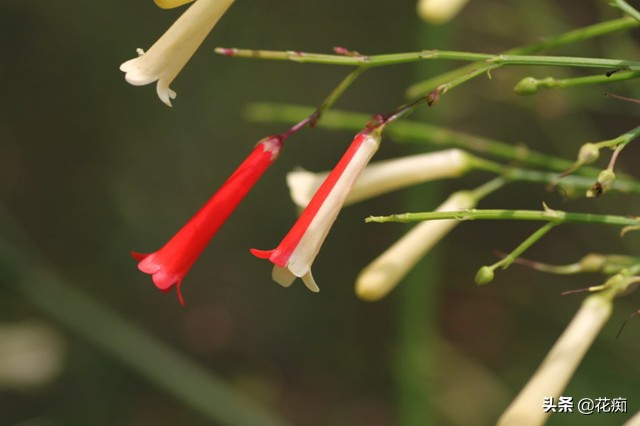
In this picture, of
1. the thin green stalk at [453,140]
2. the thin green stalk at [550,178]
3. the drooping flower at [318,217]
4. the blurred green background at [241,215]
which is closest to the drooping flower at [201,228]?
the drooping flower at [318,217]

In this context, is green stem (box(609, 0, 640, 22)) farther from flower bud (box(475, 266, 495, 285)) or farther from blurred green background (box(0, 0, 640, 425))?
blurred green background (box(0, 0, 640, 425))

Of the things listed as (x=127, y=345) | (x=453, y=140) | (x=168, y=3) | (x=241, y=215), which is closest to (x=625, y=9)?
(x=453, y=140)

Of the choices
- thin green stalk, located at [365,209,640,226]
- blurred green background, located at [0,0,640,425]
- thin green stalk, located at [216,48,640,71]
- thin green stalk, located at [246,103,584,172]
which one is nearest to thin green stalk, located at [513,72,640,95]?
thin green stalk, located at [216,48,640,71]

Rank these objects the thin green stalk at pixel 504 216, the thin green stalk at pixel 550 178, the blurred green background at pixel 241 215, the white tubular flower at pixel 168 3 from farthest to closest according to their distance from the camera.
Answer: the blurred green background at pixel 241 215, the thin green stalk at pixel 550 178, the white tubular flower at pixel 168 3, the thin green stalk at pixel 504 216

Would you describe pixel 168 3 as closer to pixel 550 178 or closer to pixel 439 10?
pixel 439 10

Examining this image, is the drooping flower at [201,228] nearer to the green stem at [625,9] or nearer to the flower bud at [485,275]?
the flower bud at [485,275]
